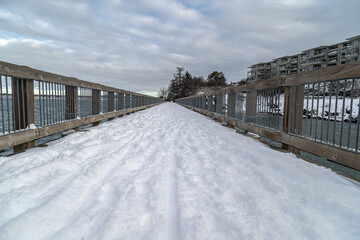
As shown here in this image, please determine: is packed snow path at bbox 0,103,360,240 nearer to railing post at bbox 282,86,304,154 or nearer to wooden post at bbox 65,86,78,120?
railing post at bbox 282,86,304,154

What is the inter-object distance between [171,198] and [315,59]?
68.9 metres

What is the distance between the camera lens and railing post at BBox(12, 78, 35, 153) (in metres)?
3.06

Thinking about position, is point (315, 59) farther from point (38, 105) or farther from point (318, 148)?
point (38, 105)

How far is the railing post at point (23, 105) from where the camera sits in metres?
3.06

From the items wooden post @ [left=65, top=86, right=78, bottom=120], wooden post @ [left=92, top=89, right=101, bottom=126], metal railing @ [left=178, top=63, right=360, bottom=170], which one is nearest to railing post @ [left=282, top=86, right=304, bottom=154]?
metal railing @ [left=178, top=63, right=360, bottom=170]

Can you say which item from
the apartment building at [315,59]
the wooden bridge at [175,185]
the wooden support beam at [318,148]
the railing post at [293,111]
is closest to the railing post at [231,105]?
the wooden support beam at [318,148]

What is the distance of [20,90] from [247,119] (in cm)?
515

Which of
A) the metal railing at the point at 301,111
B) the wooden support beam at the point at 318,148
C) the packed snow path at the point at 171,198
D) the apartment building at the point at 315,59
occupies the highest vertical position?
the apartment building at the point at 315,59

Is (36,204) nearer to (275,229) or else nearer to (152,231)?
(152,231)

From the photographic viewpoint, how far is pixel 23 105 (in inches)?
122

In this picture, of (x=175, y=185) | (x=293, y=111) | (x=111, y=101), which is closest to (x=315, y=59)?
(x=111, y=101)

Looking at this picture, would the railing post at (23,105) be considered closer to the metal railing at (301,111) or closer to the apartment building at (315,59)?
the metal railing at (301,111)

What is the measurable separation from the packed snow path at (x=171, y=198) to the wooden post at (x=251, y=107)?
2262 millimetres

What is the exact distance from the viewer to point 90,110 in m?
6.24
